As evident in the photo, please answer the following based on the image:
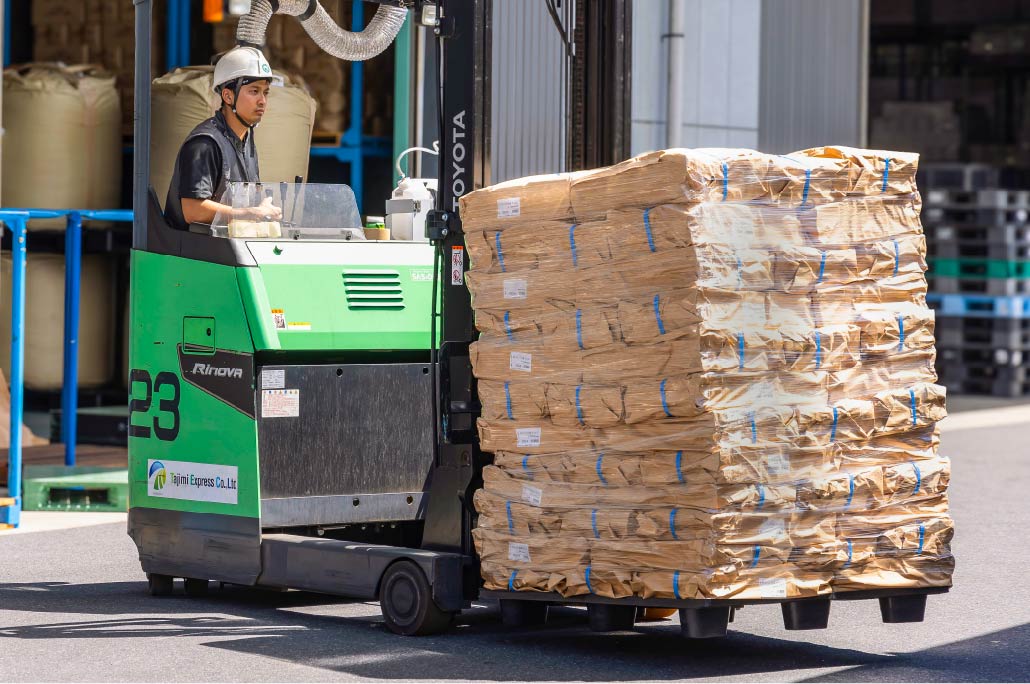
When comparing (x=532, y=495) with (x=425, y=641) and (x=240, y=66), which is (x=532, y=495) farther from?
(x=240, y=66)

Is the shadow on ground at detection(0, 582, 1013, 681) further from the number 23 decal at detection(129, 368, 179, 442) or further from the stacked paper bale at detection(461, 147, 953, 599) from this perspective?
the number 23 decal at detection(129, 368, 179, 442)

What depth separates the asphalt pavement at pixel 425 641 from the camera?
5473 millimetres

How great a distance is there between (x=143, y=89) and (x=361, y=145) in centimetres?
517

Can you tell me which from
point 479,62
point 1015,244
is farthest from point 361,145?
point 1015,244

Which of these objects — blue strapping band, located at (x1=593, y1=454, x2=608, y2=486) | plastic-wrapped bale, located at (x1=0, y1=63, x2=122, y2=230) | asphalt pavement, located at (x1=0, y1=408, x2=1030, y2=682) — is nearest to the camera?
asphalt pavement, located at (x1=0, y1=408, x2=1030, y2=682)

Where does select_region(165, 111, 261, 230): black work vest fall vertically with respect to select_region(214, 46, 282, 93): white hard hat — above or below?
below

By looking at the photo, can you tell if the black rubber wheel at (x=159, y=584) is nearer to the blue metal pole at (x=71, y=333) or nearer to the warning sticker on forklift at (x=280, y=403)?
the warning sticker on forklift at (x=280, y=403)

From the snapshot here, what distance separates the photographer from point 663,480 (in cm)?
542

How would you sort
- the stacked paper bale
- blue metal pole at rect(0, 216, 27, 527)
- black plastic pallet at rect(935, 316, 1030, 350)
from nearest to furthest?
the stacked paper bale
blue metal pole at rect(0, 216, 27, 527)
black plastic pallet at rect(935, 316, 1030, 350)

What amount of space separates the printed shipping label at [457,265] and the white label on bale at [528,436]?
2.49ft

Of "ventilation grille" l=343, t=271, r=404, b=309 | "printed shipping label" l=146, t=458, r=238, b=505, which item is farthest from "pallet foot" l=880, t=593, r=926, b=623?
"printed shipping label" l=146, t=458, r=238, b=505

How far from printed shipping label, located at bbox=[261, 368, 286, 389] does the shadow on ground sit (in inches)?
34.9

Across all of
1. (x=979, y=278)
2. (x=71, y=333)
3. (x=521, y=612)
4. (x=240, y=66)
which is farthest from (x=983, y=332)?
(x=521, y=612)

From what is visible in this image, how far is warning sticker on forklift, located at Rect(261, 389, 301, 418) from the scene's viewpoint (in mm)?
6449
